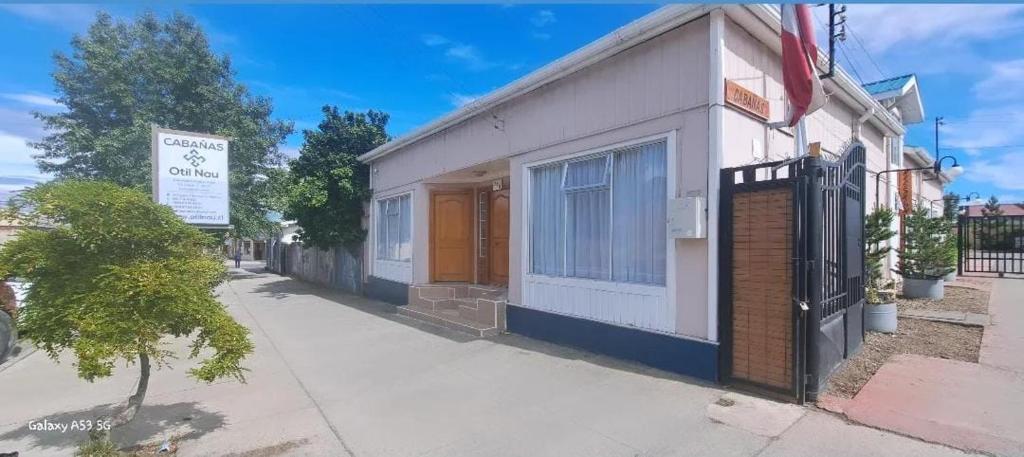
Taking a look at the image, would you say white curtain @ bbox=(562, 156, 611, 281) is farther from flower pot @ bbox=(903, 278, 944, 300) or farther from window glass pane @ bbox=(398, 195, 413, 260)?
flower pot @ bbox=(903, 278, 944, 300)

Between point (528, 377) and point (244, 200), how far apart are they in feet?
62.7

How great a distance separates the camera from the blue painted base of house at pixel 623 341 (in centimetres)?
501

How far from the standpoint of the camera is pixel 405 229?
11406 mm

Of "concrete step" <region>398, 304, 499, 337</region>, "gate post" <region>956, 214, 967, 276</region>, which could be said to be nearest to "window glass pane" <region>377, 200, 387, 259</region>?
"concrete step" <region>398, 304, 499, 337</region>

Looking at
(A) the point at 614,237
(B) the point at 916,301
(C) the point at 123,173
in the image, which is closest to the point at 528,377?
(A) the point at 614,237

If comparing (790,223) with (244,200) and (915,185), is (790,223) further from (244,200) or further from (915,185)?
(244,200)

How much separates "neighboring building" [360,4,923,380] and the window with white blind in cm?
2

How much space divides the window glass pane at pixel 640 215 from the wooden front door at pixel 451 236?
17.0 feet

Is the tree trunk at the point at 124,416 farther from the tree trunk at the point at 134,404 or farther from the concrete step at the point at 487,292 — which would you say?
the concrete step at the point at 487,292

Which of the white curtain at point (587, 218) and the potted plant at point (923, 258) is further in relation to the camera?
the potted plant at point (923, 258)

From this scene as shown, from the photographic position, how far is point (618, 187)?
5977 millimetres

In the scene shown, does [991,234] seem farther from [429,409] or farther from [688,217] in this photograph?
[429,409]

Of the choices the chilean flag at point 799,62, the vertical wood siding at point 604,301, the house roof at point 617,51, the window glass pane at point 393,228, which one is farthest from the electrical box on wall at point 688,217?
the window glass pane at point 393,228

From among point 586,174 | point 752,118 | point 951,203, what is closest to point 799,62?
point 752,118
